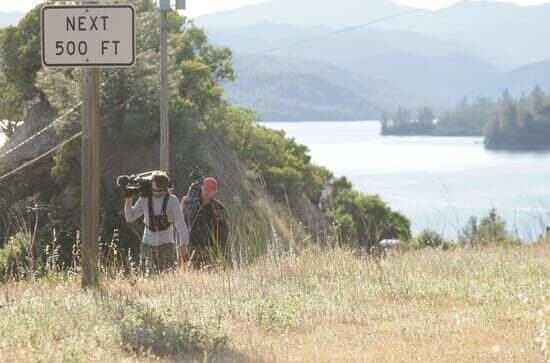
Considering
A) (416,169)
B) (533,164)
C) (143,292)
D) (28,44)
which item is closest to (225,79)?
(28,44)

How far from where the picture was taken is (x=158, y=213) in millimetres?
9914

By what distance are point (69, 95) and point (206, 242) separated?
33.3 meters

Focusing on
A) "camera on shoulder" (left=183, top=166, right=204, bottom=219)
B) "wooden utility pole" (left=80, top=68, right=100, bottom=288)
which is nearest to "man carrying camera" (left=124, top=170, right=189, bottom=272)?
"camera on shoulder" (left=183, top=166, right=204, bottom=219)

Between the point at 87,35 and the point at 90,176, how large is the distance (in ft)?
3.66

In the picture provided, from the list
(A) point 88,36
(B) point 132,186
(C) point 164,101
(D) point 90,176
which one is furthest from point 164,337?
(C) point 164,101

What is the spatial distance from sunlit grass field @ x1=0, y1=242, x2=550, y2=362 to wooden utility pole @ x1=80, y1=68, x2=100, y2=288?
23 cm

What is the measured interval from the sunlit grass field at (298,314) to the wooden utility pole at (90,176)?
0.76 ft

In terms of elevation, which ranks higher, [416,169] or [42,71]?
[42,71]

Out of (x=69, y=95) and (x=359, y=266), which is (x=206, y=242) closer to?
(x=359, y=266)

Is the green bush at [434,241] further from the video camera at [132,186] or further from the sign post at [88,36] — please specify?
the sign post at [88,36]

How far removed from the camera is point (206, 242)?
1132cm

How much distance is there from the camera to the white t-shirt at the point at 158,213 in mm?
9712

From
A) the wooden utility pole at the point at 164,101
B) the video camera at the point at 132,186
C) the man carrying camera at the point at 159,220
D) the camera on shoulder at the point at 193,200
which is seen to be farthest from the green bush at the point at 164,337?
the wooden utility pole at the point at 164,101

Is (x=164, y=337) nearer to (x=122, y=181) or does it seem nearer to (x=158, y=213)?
(x=122, y=181)
